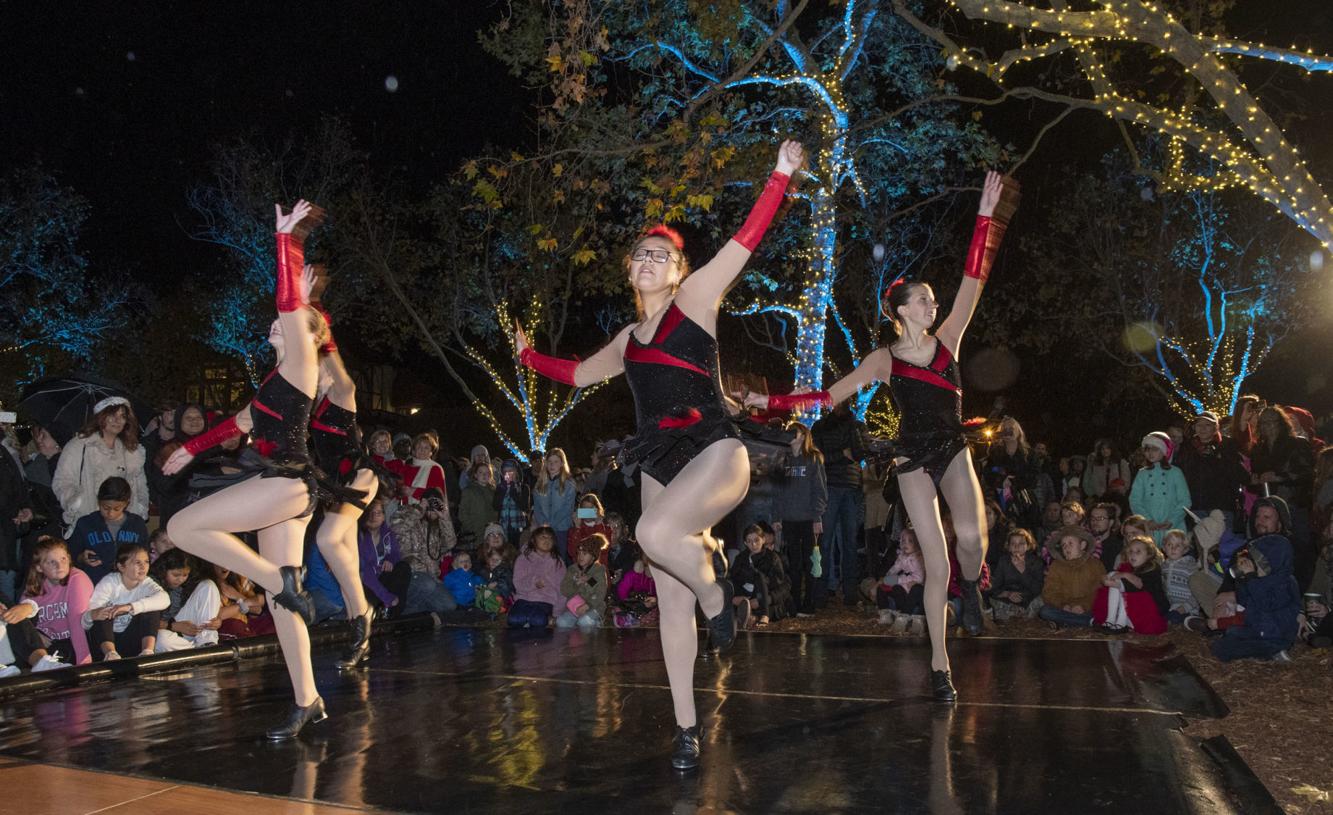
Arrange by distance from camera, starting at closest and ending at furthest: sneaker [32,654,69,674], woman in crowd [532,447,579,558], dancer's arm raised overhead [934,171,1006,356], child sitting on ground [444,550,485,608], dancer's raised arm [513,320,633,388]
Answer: dancer's raised arm [513,320,633,388] → dancer's arm raised overhead [934,171,1006,356] → sneaker [32,654,69,674] → child sitting on ground [444,550,485,608] → woman in crowd [532,447,579,558]

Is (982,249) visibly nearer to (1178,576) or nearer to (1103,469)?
(1178,576)

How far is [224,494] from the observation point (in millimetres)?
4473

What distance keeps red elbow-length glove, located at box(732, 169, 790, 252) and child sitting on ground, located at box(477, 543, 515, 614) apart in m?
5.89

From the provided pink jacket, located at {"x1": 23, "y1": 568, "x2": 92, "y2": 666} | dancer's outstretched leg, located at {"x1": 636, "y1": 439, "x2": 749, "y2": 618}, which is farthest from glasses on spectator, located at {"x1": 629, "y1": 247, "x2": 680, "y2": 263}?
pink jacket, located at {"x1": 23, "y1": 568, "x2": 92, "y2": 666}

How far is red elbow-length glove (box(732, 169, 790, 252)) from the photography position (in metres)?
3.84

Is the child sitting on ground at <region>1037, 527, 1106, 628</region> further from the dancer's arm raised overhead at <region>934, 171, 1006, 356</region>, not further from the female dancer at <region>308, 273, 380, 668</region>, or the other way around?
the female dancer at <region>308, 273, 380, 668</region>

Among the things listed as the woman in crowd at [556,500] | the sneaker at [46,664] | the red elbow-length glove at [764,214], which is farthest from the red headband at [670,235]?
the woman in crowd at [556,500]

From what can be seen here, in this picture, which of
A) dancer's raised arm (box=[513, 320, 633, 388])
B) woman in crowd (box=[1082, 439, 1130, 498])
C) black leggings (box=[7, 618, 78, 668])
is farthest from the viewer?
woman in crowd (box=[1082, 439, 1130, 498])

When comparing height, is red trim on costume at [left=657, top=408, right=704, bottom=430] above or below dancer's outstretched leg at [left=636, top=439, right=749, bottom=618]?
above

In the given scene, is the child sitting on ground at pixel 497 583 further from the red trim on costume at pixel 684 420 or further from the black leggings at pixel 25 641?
the red trim on costume at pixel 684 420

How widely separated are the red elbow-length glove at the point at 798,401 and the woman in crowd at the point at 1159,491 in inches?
207

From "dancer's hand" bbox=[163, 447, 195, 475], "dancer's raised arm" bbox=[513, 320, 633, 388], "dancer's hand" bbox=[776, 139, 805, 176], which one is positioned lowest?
"dancer's hand" bbox=[163, 447, 195, 475]

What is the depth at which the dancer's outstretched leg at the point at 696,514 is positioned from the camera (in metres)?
3.75

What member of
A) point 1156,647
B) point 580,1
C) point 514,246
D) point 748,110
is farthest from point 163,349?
point 1156,647
